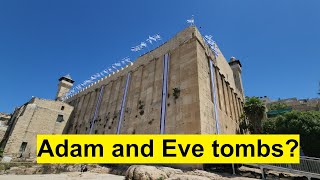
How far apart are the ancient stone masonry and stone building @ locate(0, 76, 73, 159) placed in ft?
18.6

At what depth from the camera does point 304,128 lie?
899 inches

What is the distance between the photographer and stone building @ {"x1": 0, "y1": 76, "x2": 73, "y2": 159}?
2856 cm

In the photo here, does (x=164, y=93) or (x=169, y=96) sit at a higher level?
(x=164, y=93)

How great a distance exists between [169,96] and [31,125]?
22.8 metres

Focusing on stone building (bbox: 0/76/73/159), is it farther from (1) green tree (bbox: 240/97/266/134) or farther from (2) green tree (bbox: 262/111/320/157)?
(2) green tree (bbox: 262/111/320/157)

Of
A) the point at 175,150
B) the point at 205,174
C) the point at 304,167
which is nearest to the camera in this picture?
the point at 304,167

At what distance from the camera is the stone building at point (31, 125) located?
28.6 metres

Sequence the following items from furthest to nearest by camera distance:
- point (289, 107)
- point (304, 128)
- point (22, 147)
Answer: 1. point (289, 107)
2. point (22, 147)
3. point (304, 128)

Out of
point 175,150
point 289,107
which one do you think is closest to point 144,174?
point 175,150

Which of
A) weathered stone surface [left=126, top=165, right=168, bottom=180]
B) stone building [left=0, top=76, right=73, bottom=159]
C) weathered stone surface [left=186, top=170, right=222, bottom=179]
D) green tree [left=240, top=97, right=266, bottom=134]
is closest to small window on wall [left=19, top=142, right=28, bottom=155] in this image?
stone building [left=0, top=76, right=73, bottom=159]

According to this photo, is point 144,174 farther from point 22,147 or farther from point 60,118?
point 60,118

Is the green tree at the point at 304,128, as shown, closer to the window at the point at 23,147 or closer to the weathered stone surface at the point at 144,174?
the weathered stone surface at the point at 144,174

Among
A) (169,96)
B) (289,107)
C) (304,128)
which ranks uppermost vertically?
(289,107)

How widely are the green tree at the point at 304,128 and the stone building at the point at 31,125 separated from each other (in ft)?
106
